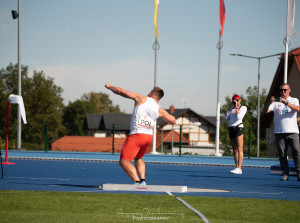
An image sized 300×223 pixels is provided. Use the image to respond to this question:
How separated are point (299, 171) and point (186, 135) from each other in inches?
2856

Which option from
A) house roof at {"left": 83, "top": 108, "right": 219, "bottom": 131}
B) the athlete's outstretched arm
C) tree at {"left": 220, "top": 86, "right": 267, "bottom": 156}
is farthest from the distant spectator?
house roof at {"left": 83, "top": 108, "right": 219, "bottom": 131}

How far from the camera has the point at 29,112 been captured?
80312 millimetres

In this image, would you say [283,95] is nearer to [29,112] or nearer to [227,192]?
[227,192]

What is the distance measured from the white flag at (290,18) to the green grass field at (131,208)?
15551mm

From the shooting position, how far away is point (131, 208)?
6633mm

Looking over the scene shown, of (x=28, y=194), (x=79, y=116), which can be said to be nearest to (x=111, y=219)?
(x=28, y=194)

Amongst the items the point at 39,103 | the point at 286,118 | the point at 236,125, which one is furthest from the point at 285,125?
the point at 39,103

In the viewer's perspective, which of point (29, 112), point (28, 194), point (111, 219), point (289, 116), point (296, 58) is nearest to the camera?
point (111, 219)

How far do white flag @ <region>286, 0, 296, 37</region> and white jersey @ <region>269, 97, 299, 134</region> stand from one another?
11451 mm

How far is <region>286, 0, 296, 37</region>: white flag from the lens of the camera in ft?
71.4

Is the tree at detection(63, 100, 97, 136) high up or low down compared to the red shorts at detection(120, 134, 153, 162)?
down

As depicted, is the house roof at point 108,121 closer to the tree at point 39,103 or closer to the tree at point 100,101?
the tree at point 39,103

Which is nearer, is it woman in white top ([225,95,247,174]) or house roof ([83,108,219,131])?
woman in white top ([225,95,247,174])

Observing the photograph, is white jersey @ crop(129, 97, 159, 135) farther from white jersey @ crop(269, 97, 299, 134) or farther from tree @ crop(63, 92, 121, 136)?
tree @ crop(63, 92, 121, 136)
